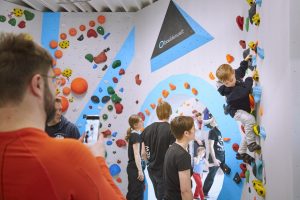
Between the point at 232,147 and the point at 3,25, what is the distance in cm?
456

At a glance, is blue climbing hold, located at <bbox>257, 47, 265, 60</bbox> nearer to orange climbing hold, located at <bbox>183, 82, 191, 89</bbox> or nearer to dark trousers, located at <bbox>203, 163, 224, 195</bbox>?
orange climbing hold, located at <bbox>183, 82, 191, 89</bbox>

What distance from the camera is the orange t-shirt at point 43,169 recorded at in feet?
2.91

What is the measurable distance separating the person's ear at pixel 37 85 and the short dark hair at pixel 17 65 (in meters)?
0.01

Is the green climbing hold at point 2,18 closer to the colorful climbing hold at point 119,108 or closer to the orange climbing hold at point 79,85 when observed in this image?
the orange climbing hold at point 79,85

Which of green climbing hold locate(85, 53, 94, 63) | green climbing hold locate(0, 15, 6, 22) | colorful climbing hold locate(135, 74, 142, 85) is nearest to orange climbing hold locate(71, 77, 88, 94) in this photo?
green climbing hold locate(85, 53, 94, 63)

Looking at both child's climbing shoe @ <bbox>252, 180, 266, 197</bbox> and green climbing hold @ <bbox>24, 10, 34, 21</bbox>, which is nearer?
child's climbing shoe @ <bbox>252, 180, 266, 197</bbox>

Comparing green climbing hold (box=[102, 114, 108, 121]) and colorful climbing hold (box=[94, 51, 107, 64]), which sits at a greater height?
colorful climbing hold (box=[94, 51, 107, 64])

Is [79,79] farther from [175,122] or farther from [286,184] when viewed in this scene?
[286,184]

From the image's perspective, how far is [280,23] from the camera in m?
2.04

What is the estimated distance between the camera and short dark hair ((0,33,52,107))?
0.95 meters

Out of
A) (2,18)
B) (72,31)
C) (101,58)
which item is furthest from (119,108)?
(2,18)

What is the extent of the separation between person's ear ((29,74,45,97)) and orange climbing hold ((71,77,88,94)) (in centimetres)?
507

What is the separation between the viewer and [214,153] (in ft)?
14.7

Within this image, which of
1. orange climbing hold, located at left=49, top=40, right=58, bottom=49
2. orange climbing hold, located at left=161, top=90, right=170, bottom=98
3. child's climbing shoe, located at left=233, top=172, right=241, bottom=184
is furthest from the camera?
orange climbing hold, located at left=49, top=40, right=58, bottom=49
